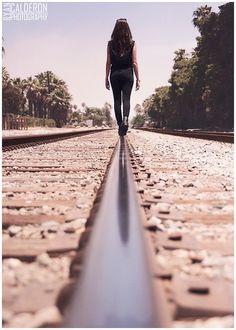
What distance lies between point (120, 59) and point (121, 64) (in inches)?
4.1

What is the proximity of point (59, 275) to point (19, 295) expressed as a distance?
23 cm

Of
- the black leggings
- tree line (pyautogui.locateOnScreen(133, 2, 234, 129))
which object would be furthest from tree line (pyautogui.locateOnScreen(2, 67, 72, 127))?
the black leggings

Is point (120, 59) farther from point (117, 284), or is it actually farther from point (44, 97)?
point (44, 97)

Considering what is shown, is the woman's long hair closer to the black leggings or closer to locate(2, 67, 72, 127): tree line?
the black leggings

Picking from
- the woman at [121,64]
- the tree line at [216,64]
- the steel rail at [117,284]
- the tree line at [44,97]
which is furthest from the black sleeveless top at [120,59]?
the tree line at [44,97]

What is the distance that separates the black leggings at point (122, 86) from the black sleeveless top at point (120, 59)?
0.21ft

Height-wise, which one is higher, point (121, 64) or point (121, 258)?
point (121, 64)

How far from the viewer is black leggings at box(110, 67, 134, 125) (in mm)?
6445

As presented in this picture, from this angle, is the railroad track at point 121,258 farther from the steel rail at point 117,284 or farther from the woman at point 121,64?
the woman at point 121,64

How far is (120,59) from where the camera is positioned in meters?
6.34

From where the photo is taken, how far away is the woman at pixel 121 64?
6102 millimetres

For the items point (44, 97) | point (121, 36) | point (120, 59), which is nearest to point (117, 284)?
point (121, 36)

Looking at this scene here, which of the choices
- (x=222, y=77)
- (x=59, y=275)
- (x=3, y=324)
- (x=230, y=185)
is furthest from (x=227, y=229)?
(x=222, y=77)

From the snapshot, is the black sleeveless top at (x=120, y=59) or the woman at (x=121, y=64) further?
the black sleeveless top at (x=120, y=59)
